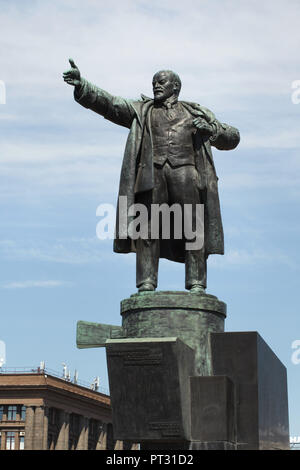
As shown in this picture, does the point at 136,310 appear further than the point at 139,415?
Yes

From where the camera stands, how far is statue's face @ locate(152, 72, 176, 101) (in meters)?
12.2

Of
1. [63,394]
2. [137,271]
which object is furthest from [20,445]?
[137,271]

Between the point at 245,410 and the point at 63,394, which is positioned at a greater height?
the point at 63,394

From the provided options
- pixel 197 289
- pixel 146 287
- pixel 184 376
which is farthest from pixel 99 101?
pixel 184 376

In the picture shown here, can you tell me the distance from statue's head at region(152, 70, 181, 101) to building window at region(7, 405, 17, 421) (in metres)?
82.8

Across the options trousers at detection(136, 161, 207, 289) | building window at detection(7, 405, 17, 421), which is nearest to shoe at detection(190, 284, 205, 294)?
trousers at detection(136, 161, 207, 289)

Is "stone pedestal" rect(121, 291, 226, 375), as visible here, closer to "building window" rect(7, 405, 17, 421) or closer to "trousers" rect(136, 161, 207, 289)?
"trousers" rect(136, 161, 207, 289)

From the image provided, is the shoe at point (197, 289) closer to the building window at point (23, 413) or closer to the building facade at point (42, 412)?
the building facade at point (42, 412)

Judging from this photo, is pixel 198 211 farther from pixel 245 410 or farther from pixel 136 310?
pixel 245 410

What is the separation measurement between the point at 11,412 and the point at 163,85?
3301 inches
